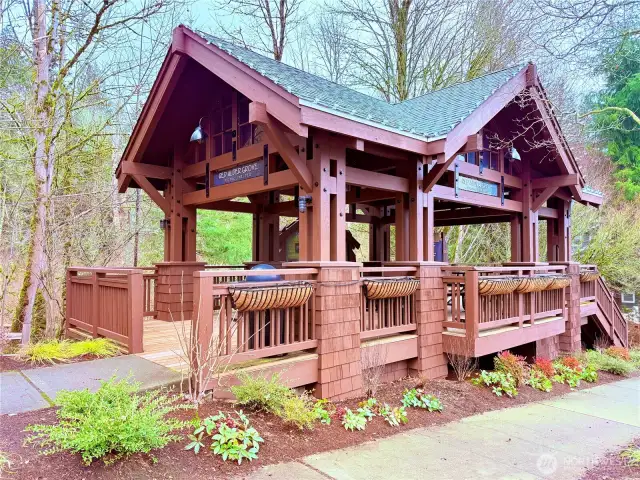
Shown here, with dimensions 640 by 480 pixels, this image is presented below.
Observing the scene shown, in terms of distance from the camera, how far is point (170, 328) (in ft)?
24.8

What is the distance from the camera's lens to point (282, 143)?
5.35 meters

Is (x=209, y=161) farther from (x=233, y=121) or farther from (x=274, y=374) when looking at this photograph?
(x=274, y=374)

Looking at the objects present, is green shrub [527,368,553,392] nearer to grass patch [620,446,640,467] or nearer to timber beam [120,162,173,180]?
grass patch [620,446,640,467]

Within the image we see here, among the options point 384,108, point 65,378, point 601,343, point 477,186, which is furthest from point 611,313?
point 65,378

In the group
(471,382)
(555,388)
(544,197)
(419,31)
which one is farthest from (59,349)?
(419,31)

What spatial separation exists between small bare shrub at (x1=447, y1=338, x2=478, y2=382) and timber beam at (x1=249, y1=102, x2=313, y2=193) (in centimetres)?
318

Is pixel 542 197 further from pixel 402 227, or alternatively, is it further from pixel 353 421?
pixel 353 421

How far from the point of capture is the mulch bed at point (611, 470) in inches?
153

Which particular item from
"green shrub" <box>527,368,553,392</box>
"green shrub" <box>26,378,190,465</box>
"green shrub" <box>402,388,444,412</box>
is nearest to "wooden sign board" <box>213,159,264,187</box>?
"green shrub" <box>402,388,444,412</box>

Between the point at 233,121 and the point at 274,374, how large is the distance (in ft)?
14.0

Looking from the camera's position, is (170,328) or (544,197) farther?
(544,197)

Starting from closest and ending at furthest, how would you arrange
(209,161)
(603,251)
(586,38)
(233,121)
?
(586,38), (233,121), (209,161), (603,251)

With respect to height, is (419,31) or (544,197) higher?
(419,31)

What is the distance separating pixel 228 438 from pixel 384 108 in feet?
20.0
